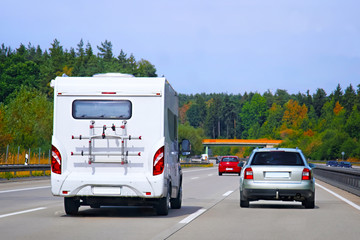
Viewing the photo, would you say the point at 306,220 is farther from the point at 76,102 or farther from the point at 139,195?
the point at 76,102

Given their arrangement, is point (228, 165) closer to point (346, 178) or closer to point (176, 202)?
point (346, 178)

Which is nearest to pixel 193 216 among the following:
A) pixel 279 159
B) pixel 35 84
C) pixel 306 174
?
pixel 306 174

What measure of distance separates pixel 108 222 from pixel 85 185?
40.0 inches

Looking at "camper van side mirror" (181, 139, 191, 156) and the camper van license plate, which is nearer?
the camper van license plate

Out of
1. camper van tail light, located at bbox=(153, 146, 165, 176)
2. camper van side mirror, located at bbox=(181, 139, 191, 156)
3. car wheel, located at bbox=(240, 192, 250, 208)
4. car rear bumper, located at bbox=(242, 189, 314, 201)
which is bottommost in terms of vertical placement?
car wheel, located at bbox=(240, 192, 250, 208)

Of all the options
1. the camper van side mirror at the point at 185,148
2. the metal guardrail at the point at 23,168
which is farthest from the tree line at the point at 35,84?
the camper van side mirror at the point at 185,148

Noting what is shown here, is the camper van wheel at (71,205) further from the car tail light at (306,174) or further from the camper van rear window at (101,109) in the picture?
the car tail light at (306,174)

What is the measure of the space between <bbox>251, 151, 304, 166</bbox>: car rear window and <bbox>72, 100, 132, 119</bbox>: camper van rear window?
4444 millimetres

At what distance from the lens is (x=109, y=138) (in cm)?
1268

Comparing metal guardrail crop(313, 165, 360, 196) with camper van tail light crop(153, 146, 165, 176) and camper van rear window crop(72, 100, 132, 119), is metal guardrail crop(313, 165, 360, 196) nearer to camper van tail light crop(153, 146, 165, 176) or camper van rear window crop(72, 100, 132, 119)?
camper van tail light crop(153, 146, 165, 176)

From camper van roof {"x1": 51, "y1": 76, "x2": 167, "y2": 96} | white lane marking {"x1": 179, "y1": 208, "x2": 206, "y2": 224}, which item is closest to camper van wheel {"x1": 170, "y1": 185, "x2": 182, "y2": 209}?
white lane marking {"x1": 179, "y1": 208, "x2": 206, "y2": 224}

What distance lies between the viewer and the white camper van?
12.5 m

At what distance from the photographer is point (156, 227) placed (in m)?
11.1

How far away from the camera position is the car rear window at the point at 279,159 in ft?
52.3
